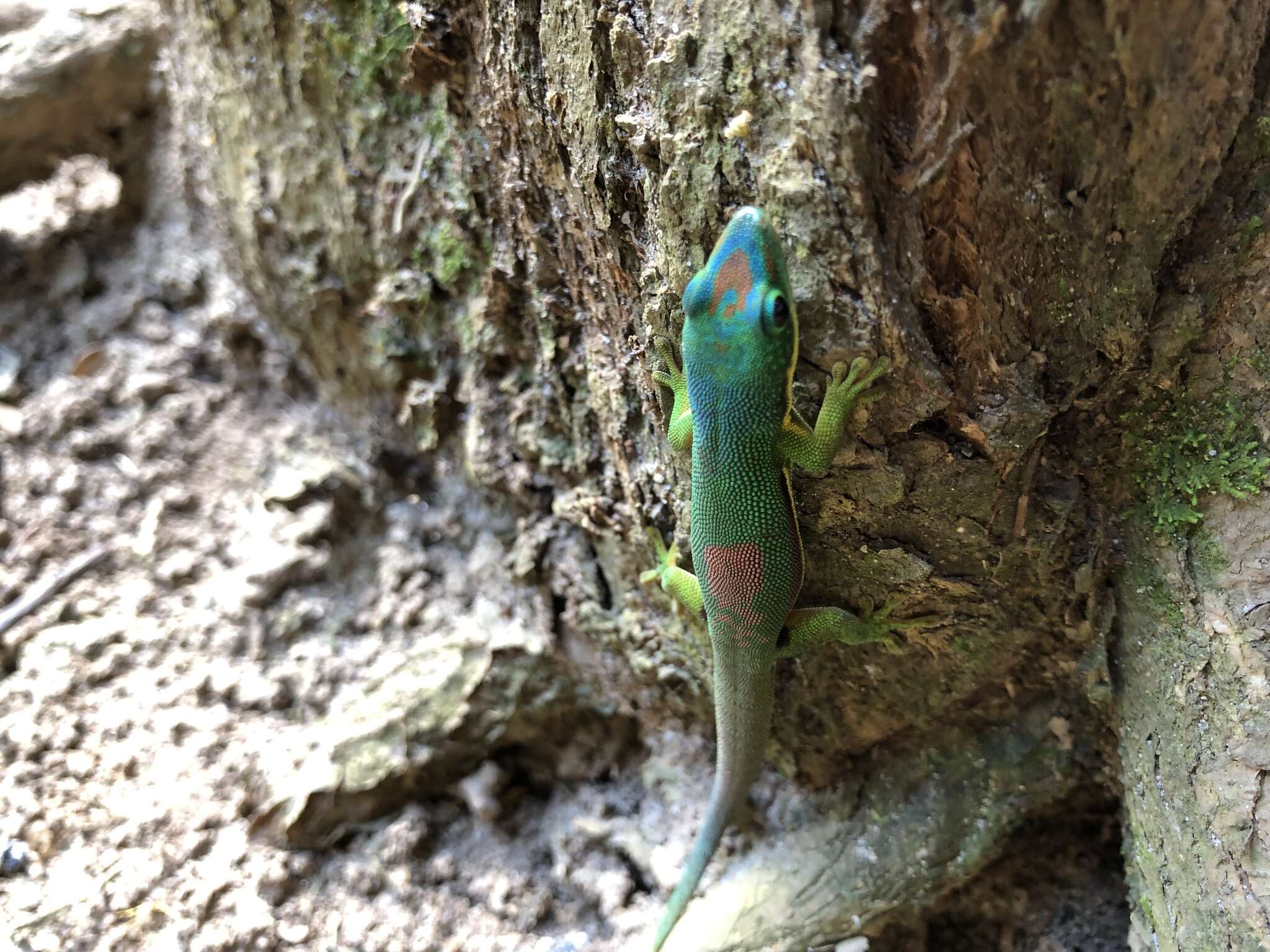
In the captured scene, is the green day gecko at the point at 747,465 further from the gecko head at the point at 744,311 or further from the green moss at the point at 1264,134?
the green moss at the point at 1264,134

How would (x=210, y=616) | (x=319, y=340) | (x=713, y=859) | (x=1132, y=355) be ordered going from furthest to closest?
(x=319, y=340) < (x=210, y=616) < (x=713, y=859) < (x=1132, y=355)

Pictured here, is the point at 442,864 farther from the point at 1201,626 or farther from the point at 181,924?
the point at 1201,626

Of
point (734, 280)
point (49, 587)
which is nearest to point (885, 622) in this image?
point (734, 280)

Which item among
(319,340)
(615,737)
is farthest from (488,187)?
(615,737)

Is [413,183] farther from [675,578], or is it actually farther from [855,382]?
[855,382]

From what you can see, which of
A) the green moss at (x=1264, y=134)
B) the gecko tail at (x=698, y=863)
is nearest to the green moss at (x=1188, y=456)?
the green moss at (x=1264, y=134)
